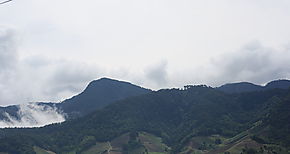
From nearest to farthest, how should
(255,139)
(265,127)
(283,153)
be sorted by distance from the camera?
(283,153) < (255,139) < (265,127)

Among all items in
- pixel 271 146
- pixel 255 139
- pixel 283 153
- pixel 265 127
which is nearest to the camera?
pixel 283 153

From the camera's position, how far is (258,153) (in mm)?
159250

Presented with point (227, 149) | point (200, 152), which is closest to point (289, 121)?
point (227, 149)

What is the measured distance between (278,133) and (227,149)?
2668 centimetres

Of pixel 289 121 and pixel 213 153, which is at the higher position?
pixel 289 121

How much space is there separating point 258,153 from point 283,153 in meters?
10.8

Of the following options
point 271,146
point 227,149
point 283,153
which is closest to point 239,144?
point 227,149

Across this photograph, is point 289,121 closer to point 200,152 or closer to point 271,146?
point 271,146

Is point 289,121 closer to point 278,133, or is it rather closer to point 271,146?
point 278,133

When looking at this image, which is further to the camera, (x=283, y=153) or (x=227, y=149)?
(x=227, y=149)

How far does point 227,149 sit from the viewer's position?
181 m

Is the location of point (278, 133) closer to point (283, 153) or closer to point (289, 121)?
point (289, 121)

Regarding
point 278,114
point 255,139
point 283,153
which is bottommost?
point 283,153

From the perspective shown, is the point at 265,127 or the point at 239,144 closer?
the point at 239,144
